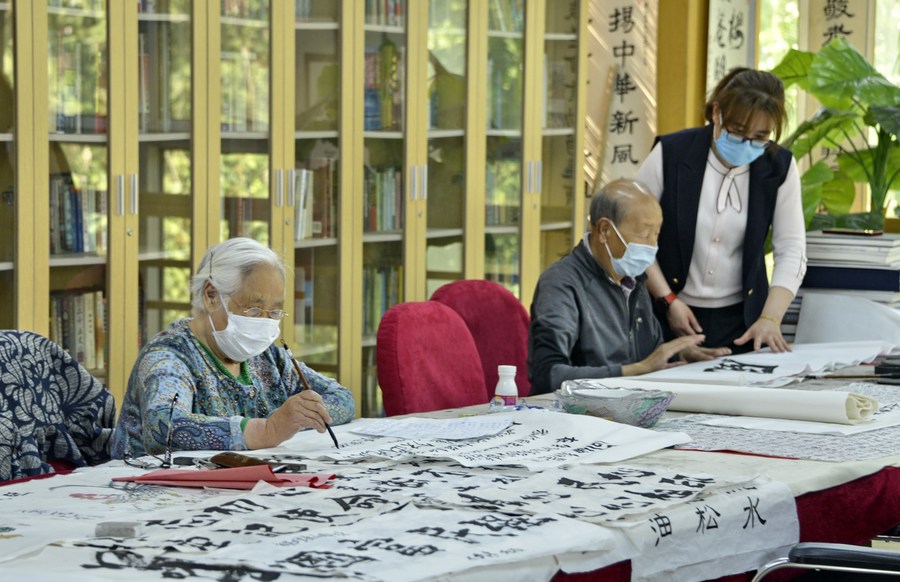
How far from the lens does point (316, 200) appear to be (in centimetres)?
455

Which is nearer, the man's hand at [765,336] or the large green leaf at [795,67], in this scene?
the man's hand at [765,336]

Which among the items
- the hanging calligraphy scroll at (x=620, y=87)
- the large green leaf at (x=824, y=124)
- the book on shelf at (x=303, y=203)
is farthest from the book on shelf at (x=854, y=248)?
the hanging calligraphy scroll at (x=620, y=87)

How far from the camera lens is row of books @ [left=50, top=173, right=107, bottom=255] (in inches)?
146

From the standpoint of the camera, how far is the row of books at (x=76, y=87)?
3.70m

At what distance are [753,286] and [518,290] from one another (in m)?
1.85

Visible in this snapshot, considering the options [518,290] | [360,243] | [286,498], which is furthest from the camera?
[518,290]

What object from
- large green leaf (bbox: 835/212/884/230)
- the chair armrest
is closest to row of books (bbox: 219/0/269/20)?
large green leaf (bbox: 835/212/884/230)

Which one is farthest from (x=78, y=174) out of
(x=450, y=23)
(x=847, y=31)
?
(x=847, y=31)

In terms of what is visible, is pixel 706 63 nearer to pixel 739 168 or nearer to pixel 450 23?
pixel 450 23

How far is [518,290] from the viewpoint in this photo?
537 cm

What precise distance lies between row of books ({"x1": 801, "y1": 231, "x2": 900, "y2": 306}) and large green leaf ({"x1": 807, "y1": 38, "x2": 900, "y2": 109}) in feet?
3.92

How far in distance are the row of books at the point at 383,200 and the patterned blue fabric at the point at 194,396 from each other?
2002 mm

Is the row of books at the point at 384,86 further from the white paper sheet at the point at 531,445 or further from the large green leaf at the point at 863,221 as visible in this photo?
the white paper sheet at the point at 531,445

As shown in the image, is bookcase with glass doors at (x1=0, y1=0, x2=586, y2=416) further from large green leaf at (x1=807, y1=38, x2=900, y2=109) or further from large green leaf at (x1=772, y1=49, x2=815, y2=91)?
large green leaf at (x1=807, y1=38, x2=900, y2=109)
